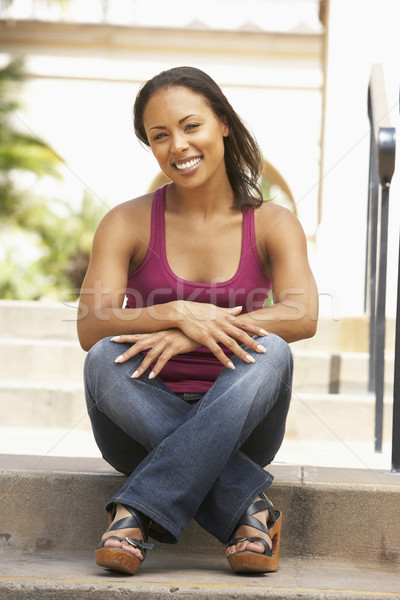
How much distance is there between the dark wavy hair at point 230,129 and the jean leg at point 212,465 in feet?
2.08

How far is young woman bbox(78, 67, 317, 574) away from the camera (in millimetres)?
1720

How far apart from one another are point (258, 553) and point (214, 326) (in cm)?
55

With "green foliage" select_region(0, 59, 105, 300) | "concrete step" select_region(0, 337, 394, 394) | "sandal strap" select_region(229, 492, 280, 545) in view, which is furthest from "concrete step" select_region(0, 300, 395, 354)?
"green foliage" select_region(0, 59, 105, 300)

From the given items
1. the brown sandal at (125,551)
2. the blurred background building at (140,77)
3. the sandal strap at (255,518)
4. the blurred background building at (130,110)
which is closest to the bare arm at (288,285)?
the sandal strap at (255,518)

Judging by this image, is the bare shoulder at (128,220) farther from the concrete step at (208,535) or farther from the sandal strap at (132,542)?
the sandal strap at (132,542)

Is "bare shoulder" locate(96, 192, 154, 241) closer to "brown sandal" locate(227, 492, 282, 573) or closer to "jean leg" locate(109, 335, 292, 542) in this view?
"jean leg" locate(109, 335, 292, 542)

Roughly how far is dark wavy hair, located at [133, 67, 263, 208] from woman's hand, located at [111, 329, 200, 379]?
0.48 meters

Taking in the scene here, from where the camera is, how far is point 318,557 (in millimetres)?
1972

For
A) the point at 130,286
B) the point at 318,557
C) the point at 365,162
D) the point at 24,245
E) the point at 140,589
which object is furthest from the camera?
the point at 24,245

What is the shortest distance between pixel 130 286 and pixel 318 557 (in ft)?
2.87

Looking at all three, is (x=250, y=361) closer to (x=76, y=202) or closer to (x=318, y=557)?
(x=318, y=557)

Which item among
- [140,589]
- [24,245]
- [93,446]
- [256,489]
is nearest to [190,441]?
[256,489]

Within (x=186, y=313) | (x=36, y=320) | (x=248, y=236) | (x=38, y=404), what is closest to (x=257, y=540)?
(x=186, y=313)

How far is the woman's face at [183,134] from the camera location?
2.15 meters
